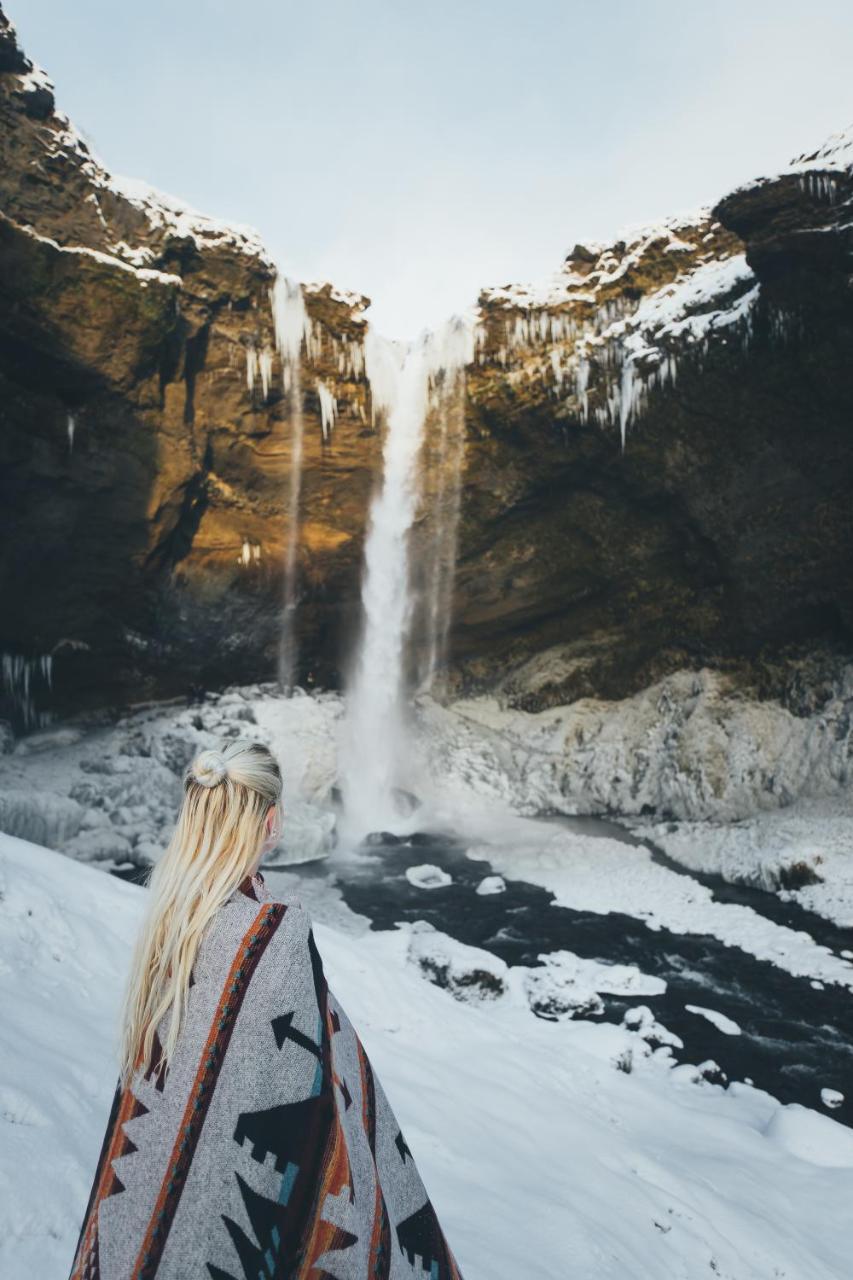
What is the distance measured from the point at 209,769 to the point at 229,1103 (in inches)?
→ 28.5

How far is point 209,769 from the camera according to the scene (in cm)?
183

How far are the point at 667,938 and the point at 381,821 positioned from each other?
1037 cm

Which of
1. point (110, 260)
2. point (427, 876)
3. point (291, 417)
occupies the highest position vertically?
point (110, 260)

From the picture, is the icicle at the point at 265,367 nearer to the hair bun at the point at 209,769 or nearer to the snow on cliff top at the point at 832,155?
the snow on cliff top at the point at 832,155

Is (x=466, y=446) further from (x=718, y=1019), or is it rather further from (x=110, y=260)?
(x=718, y=1019)

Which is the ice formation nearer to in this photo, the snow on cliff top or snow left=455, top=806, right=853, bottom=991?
snow left=455, top=806, right=853, bottom=991

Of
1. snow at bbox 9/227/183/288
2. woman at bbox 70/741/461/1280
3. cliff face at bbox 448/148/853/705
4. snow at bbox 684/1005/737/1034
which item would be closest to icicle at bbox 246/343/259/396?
snow at bbox 9/227/183/288

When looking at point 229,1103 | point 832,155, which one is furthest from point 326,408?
point 229,1103

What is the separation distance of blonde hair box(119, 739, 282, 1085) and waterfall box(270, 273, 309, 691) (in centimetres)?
2028

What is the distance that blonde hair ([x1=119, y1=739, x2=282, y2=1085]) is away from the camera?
1621mm

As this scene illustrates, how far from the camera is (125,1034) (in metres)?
1.68

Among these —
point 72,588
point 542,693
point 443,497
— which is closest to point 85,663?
point 72,588

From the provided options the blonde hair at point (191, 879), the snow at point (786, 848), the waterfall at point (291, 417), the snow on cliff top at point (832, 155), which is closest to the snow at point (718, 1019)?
the snow at point (786, 848)

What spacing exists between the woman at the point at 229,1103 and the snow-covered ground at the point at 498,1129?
1480 millimetres
